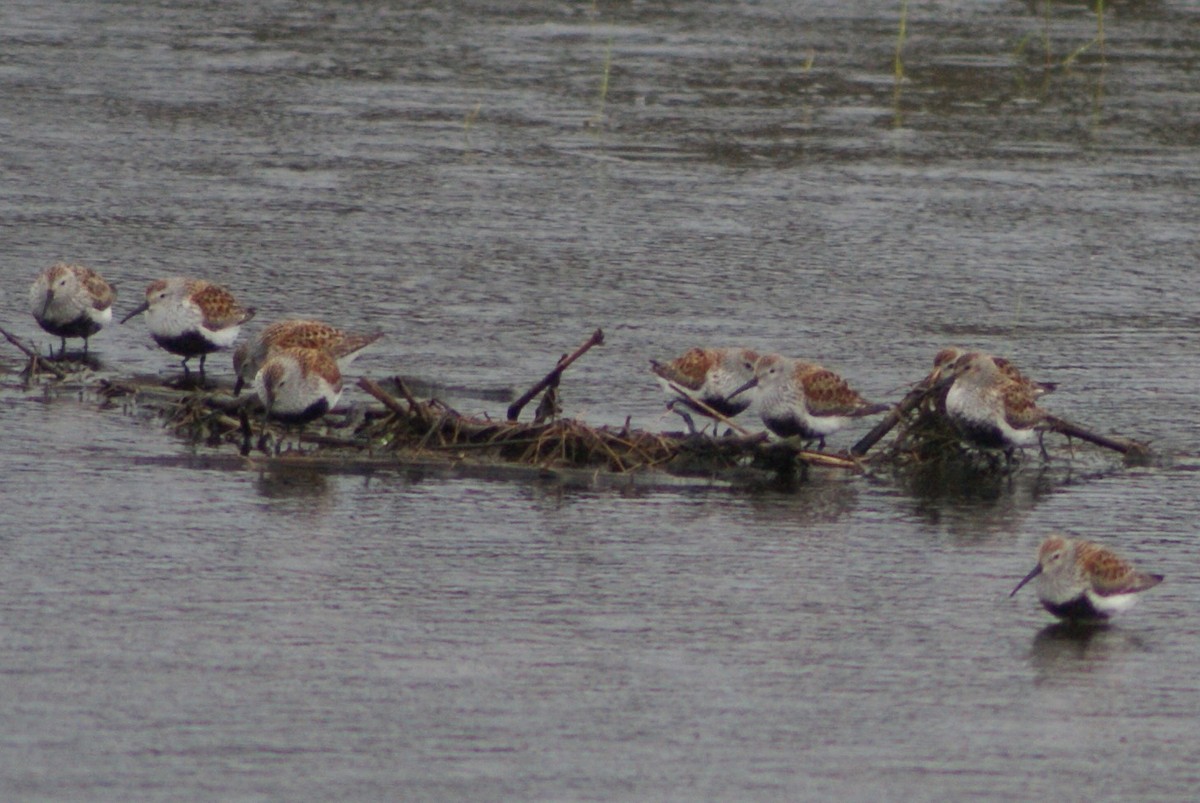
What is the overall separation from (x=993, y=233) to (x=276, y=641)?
903 centimetres

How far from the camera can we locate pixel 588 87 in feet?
66.6

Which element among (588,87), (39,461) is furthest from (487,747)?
(588,87)

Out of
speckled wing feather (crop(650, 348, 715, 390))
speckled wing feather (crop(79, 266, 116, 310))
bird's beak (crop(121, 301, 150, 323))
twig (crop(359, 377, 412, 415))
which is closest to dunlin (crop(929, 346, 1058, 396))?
speckled wing feather (crop(650, 348, 715, 390))

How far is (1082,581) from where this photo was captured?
8.45 m

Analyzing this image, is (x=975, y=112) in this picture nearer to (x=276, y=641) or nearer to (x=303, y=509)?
(x=303, y=509)

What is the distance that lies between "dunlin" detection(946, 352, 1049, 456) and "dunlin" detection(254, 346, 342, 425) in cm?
297

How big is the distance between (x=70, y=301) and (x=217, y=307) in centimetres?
78

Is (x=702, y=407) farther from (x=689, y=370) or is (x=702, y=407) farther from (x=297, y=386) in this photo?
(x=297, y=386)

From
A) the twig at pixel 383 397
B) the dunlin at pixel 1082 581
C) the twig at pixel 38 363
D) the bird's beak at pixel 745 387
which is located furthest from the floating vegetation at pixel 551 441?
the dunlin at pixel 1082 581

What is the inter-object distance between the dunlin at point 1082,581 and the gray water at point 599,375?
128 mm

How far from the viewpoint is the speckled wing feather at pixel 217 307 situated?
12016 millimetres

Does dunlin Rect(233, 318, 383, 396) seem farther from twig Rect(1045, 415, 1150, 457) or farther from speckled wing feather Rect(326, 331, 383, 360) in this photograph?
twig Rect(1045, 415, 1150, 457)

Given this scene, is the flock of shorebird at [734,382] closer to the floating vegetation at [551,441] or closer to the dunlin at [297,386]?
the dunlin at [297,386]

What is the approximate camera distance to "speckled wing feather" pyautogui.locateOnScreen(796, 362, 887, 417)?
1071cm
